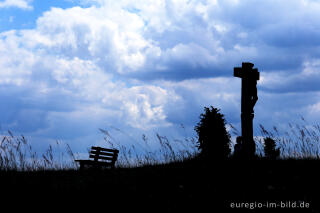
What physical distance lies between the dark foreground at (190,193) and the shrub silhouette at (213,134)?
483 centimetres

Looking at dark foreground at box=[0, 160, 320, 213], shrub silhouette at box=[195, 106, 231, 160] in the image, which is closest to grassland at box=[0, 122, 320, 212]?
dark foreground at box=[0, 160, 320, 213]

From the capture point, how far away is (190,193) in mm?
5531

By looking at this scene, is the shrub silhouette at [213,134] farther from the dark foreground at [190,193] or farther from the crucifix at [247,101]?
the dark foreground at [190,193]

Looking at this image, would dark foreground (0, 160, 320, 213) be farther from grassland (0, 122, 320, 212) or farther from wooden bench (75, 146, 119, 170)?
wooden bench (75, 146, 119, 170)

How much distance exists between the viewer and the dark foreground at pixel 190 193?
494 cm

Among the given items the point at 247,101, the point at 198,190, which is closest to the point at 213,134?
the point at 247,101

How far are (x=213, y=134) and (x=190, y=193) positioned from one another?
6.85 m

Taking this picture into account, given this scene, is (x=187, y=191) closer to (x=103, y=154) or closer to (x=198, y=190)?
(x=198, y=190)

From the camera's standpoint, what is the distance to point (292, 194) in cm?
537

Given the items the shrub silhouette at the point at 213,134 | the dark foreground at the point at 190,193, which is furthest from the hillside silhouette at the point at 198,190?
the shrub silhouette at the point at 213,134

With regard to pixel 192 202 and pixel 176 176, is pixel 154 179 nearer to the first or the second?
pixel 176 176

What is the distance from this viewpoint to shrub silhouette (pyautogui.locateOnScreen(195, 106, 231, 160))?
12119mm

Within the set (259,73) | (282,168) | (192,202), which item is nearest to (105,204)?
(192,202)

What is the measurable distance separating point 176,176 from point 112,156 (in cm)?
661
